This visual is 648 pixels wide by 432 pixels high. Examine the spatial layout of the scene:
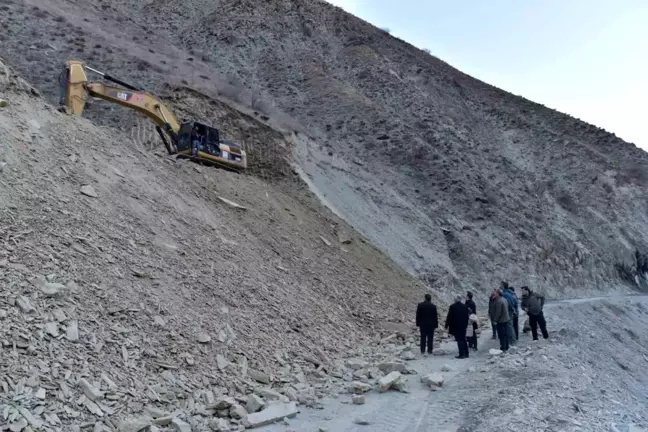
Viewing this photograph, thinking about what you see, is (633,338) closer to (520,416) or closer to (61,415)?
(520,416)

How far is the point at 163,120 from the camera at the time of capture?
52.7 ft

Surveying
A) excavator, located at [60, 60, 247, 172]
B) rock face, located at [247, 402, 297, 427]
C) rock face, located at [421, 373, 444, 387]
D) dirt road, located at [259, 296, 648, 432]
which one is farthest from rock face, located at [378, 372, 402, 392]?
excavator, located at [60, 60, 247, 172]

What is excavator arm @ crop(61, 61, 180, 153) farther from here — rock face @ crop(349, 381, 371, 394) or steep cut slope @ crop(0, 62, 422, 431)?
rock face @ crop(349, 381, 371, 394)

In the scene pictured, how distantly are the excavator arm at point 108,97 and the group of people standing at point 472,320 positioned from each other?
884 cm

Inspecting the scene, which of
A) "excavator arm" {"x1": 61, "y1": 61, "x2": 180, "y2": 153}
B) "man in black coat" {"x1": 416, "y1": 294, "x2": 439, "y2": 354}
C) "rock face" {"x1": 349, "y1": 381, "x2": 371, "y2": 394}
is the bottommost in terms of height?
"rock face" {"x1": 349, "y1": 381, "x2": 371, "y2": 394}

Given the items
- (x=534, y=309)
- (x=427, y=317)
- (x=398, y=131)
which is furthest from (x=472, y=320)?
(x=398, y=131)

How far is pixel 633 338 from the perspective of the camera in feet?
58.8

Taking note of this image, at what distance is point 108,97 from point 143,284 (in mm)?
7944

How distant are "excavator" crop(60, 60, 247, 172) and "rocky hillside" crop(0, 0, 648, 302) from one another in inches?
118

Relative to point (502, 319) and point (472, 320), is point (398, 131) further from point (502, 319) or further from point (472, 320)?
point (502, 319)

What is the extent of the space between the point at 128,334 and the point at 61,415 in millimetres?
1680

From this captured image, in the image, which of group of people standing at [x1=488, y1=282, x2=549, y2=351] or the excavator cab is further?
the excavator cab

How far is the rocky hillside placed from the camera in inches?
841

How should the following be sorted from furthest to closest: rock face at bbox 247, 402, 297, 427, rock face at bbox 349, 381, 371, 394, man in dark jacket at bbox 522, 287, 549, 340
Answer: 1. man in dark jacket at bbox 522, 287, 549, 340
2. rock face at bbox 349, 381, 371, 394
3. rock face at bbox 247, 402, 297, 427
